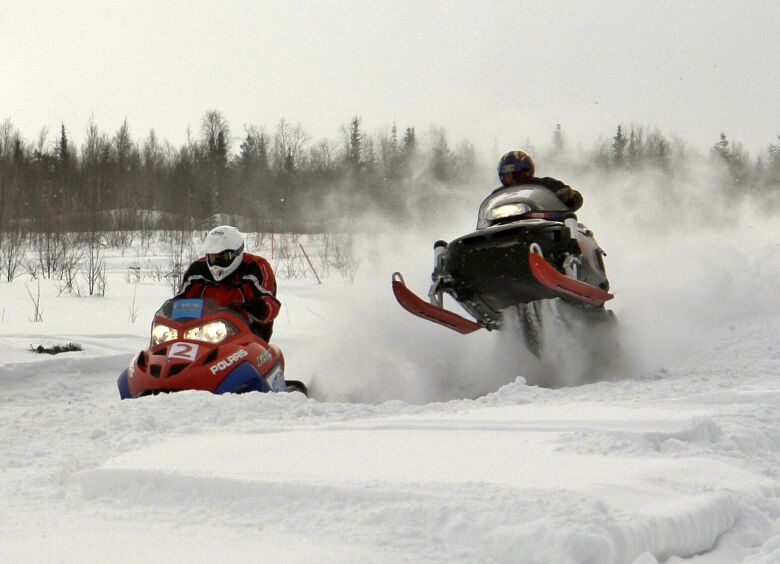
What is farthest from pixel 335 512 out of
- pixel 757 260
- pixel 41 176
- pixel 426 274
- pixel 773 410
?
pixel 41 176

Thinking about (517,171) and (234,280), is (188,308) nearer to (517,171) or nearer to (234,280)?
(234,280)

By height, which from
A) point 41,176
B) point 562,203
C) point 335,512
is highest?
point 41,176

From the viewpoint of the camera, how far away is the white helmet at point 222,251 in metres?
5.95

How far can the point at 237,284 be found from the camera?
6113 mm

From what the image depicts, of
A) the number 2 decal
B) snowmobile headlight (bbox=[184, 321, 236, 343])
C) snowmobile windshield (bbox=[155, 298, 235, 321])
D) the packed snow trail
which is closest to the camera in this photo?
A: the packed snow trail

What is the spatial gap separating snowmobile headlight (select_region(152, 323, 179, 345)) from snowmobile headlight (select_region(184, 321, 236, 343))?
10cm

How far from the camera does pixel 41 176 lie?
39000mm

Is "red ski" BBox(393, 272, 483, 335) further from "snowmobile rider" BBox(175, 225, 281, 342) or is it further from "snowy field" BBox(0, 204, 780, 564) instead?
"snowmobile rider" BBox(175, 225, 281, 342)

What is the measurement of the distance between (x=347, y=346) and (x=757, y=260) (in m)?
5.54

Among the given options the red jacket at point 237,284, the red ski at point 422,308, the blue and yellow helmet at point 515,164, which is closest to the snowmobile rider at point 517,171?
the blue and yellow helmet at point 515,164

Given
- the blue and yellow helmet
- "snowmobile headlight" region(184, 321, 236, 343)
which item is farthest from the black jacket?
"snowmobile headlight" region(184, 321, 236, 343)

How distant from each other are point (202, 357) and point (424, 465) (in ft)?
9.17

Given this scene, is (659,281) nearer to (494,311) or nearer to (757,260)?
(757,260)

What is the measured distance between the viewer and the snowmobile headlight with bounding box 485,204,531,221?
240 inches
